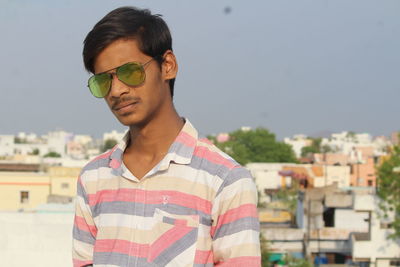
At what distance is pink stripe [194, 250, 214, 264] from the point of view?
221 centimetres

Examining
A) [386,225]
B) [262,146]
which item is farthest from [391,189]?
[262,146]

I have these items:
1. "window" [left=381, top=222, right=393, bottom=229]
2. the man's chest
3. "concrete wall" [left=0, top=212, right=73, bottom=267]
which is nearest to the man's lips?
the man's chest

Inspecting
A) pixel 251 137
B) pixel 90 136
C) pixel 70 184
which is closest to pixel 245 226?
pixel 70 184

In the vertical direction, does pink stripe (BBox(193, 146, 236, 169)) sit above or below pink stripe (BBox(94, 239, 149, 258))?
above

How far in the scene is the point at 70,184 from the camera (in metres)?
28.4

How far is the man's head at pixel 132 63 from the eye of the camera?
89.0 inches

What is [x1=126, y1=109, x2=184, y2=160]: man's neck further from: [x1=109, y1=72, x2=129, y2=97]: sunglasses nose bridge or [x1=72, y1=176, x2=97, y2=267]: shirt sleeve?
[x1=72, y1=176, x2=97, y2=267]: shirt sleeve

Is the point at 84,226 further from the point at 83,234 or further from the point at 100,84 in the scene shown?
the point at 100,84

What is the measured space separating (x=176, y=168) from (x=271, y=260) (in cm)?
1858

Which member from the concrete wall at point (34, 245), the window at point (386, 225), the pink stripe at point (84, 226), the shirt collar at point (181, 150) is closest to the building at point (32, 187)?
the window at point (386, 225)

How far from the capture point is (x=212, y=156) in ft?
7.52

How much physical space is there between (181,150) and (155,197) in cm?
18

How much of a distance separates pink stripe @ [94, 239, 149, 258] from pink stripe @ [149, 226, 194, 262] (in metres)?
0.02

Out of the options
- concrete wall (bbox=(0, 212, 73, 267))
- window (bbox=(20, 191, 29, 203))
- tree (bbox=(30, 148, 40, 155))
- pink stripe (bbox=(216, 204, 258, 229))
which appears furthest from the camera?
tree (bbox=(30, 148, 40, 155))
